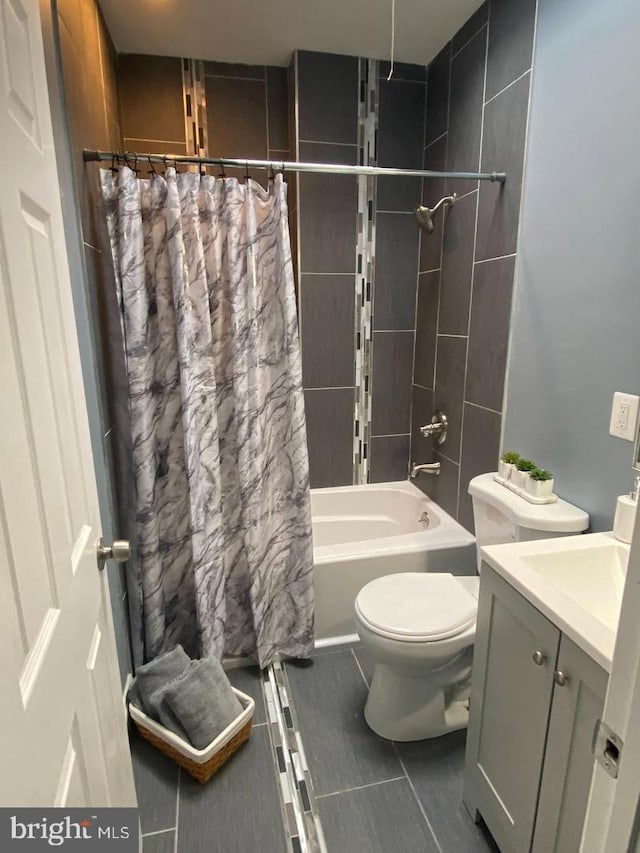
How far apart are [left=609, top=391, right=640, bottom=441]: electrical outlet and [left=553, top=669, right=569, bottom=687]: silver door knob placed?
2.27 ft

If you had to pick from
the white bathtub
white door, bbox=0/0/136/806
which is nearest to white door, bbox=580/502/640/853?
white door, bbox=0/0/136/806

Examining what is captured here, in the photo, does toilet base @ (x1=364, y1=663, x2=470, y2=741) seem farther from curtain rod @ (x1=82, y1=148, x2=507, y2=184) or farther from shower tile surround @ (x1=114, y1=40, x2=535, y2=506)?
curtain rod @ (x1=82, y1=148, x2=507, y2=184)

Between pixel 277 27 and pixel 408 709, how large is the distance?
2.71 metres

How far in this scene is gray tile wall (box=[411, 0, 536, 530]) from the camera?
5.93 feet

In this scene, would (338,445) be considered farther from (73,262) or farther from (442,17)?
(442,17)

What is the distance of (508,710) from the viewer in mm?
1180

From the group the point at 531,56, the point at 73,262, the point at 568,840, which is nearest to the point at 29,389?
the point at 73,262

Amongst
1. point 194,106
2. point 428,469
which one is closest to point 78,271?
point 194,106

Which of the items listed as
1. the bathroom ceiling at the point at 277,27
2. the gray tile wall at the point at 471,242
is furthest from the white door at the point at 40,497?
the gray tile wall at the point at 471,242

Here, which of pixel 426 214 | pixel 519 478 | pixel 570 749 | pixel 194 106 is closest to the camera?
pixel 570 749

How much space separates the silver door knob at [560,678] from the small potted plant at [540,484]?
704mm

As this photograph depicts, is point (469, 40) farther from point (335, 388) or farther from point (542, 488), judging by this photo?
point (542, 488)

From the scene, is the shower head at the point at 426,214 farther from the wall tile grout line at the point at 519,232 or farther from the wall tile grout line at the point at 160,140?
the wall tile grout line at the point at 160,140

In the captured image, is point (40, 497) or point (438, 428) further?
point (438, 428)
